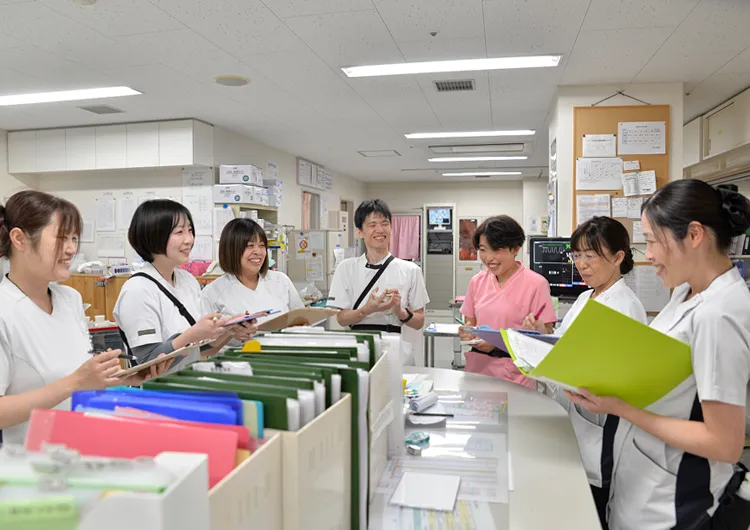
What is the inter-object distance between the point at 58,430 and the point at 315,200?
829 centimetres

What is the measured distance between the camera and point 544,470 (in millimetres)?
1359

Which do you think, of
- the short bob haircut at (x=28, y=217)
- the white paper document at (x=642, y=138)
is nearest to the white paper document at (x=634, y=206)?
the white paper document at (x=642, y=138)

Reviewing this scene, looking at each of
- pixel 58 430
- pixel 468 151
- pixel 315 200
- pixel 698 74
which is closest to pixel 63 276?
pixel 58 430

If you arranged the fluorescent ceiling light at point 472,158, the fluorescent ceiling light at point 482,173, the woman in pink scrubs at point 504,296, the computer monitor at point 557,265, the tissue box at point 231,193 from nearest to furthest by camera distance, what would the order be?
the woman in pink scrubs at point 504,296
the computer monitor at point 557,265
the tissue box at point 231,193
the fluorescent ceiling light at point 472,158
the fluorescent ceiling light at point 482,173

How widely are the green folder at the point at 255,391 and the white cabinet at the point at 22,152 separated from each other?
6413mm

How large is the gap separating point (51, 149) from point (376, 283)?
4.97m

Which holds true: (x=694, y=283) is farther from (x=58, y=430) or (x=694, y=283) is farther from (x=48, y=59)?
(x=48, y=59)

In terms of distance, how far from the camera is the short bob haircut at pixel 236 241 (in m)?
2.83

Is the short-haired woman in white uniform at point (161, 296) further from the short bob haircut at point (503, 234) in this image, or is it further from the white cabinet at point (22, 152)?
the white cabinet at point (22, 152)

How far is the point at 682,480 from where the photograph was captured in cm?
130

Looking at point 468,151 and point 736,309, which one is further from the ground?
point 468,151

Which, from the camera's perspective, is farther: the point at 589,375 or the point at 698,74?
the point at 698,74

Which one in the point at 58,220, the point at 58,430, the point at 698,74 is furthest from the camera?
the point at 698,74

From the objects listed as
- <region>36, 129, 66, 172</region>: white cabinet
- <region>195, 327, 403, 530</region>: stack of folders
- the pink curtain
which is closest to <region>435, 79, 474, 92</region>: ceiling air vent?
<region>195, 327, 403, 530</region>: stack of folders
